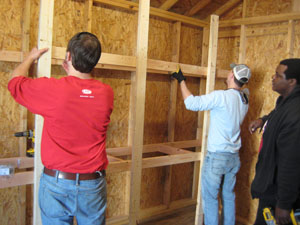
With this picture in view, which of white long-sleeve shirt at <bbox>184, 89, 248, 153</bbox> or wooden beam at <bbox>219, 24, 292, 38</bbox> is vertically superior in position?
wooden beam at <bbox>219, 24, 292, 38</bbox>

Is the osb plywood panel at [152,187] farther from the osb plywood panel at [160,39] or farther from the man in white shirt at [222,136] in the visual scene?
the osb plywood panel at [160,39]

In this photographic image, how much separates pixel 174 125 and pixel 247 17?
1.73 metres

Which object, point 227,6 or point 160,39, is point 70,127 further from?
point 227,6

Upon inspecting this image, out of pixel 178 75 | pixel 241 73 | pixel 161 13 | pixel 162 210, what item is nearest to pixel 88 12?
pixel 161 13

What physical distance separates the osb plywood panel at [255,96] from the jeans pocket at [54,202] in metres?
2.72

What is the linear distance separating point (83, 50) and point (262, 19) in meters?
2.73

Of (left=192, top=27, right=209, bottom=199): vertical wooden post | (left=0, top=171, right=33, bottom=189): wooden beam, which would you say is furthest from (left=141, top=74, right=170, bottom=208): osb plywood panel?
(left=0, top=171, right=33, bottom=189): wooden beam

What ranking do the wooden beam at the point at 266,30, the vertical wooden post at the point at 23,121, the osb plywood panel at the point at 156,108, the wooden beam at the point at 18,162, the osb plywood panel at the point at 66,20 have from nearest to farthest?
the wooden beam at the point at 18,162, the vertical wooden post at the point at 23,121, the osb plywood panel at the point at 66,20, the wooden beam at the point at 266,30, the osb plywood panel at the point at 156,108

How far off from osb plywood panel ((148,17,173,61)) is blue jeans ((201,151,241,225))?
5.29 feet

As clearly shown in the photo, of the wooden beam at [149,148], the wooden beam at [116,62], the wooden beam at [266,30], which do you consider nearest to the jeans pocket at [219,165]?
the wooden beam at [149,148]

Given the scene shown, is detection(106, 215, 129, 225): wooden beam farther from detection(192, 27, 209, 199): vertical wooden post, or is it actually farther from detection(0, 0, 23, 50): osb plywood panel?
detection(0, 0, 23, 50): osb plywood panel

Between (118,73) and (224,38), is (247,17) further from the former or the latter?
(118,73)

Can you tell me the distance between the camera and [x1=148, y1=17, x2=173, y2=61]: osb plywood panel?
3.72 metres

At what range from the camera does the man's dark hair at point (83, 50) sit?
1.51m
